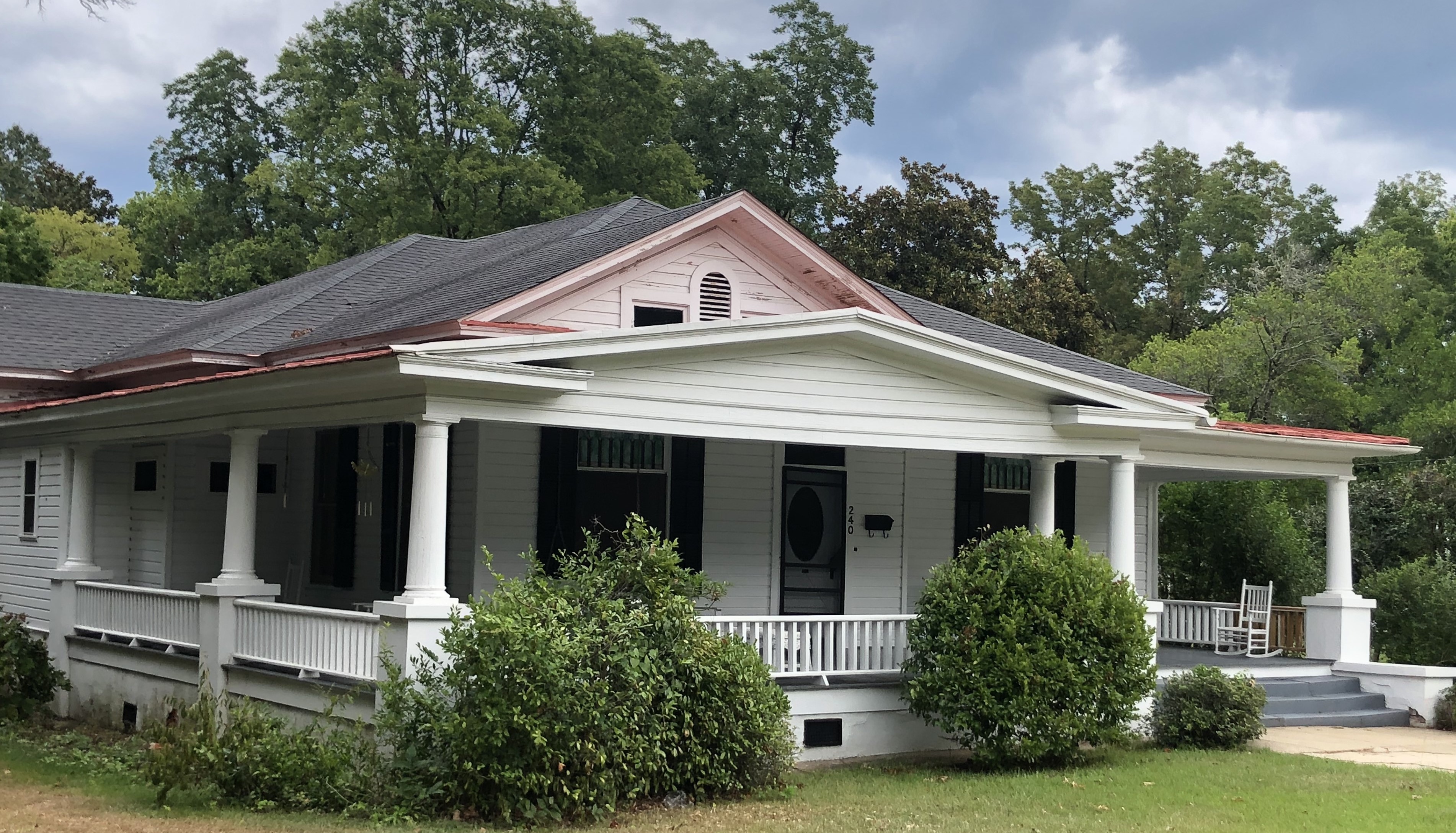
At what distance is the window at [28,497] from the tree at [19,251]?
1776 centimetres

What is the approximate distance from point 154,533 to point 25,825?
7.24 metres

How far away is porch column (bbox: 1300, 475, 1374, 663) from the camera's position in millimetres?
16484

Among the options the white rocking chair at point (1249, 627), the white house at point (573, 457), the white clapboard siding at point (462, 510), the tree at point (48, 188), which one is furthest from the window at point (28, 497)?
the tree at point (48, 188)

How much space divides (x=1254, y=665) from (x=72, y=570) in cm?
1316

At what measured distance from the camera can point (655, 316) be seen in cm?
1512

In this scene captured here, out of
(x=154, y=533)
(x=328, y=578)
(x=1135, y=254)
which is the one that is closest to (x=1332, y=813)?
(x=328, y=578)

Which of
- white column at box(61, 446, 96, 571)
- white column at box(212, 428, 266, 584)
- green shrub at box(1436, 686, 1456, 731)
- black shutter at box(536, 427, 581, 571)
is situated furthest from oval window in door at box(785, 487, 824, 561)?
white column at box(61, 446, 96, 571)

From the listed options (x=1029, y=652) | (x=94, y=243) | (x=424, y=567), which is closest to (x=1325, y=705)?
(x=1029, y=652)

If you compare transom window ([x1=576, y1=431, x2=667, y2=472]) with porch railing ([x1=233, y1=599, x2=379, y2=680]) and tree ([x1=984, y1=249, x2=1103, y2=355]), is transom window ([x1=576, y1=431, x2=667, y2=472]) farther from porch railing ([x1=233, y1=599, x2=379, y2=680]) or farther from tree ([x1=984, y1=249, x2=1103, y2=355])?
tree ([x1=984, y1=249, x2=1103, y2=355])

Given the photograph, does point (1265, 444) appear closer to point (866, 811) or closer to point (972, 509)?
point (972, 509)

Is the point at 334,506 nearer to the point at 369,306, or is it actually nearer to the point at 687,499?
the point at 369,306

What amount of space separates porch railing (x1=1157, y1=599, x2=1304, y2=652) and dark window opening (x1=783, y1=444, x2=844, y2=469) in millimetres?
5351

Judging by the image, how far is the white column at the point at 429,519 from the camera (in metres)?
10.3

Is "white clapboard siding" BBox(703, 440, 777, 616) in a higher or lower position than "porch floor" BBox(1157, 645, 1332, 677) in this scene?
higher
